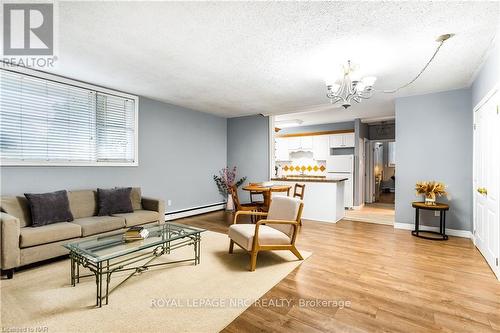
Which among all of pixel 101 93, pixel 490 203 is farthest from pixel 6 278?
pixel 490 203

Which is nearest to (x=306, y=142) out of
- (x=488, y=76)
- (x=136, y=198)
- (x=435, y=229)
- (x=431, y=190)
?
(x=431, y=190)

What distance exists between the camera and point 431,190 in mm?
4094

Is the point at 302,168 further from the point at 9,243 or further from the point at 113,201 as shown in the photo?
the point at 9,243

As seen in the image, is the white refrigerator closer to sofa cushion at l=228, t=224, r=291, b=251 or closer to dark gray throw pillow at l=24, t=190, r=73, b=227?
sofa cushion at l=228, t=224, r=291, b=251

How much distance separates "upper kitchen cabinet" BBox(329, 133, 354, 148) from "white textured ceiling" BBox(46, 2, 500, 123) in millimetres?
3029

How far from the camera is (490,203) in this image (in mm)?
2914

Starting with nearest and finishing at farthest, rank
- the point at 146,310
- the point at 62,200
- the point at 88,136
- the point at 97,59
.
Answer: the point at 146,310 < the point at 97,59 < the point at 62,200 < the point at 88,136

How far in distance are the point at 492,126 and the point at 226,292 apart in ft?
12.0

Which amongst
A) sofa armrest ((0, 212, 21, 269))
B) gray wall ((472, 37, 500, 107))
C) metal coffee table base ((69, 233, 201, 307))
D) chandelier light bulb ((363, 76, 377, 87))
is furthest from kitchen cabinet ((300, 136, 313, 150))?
sofa armrest ((0, 212, 21, 269))

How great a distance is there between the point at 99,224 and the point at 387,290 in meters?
3.61

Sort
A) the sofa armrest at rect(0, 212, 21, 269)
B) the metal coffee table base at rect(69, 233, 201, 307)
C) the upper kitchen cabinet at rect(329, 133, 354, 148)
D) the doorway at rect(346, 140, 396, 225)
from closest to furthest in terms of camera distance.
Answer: the metal coffee table base at rect(69, 233, 201, 307) < the sofa armrest at rect(0, 212, 21, 269) < the doorway at rect(346, 140, 396, 225) < the upper kitchen cabinet at rect(329, 133, 354, 148)

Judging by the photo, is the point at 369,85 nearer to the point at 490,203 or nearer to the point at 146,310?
the point at 490,203

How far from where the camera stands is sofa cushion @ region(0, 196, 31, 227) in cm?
298

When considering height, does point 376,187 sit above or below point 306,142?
below
